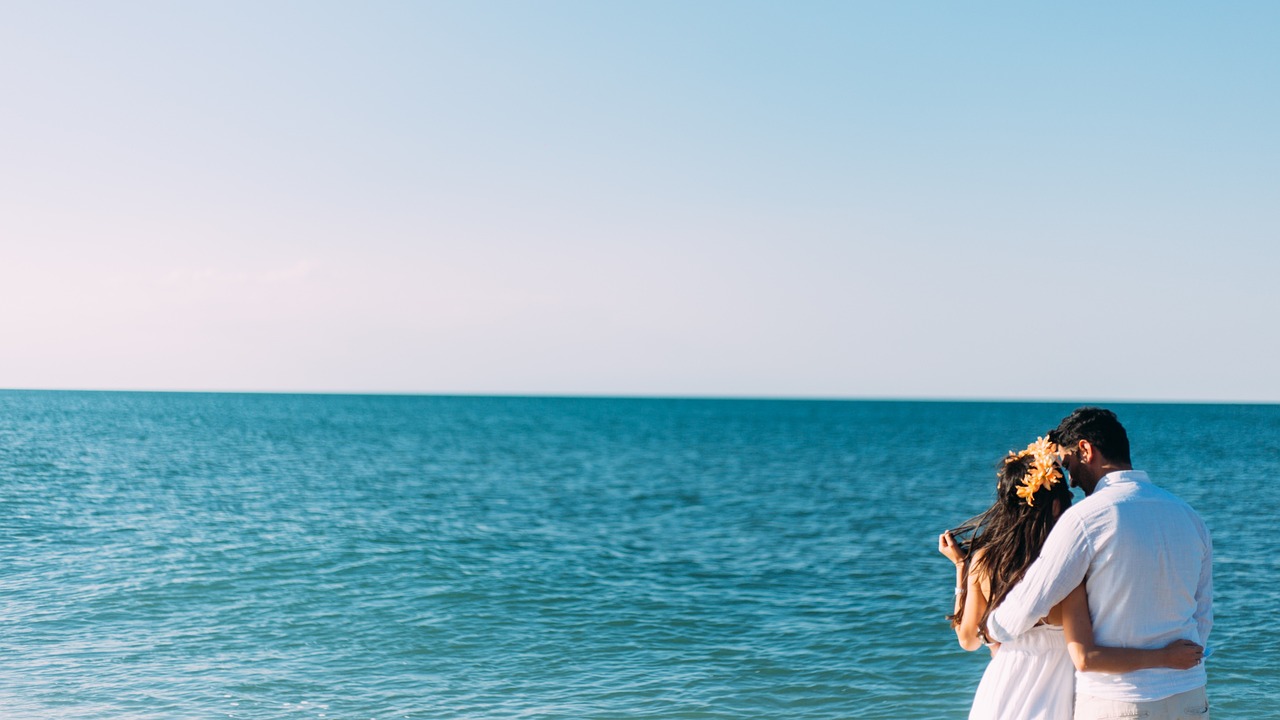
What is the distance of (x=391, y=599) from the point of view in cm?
1648

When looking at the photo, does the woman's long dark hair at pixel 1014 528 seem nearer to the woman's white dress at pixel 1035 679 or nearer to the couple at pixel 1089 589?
the couple at pixel 1089 589

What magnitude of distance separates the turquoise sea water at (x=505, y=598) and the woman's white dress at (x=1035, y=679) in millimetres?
6415

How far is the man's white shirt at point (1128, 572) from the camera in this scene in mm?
3939

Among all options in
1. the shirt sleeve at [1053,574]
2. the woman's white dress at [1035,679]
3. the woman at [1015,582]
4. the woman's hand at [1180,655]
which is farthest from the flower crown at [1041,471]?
the woman's hand at [1180,655]

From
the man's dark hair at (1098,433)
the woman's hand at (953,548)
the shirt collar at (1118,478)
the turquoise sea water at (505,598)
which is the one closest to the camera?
the shirt collar at (1118,478)

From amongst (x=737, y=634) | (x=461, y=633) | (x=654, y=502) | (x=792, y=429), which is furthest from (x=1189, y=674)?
(x=792, y=429)

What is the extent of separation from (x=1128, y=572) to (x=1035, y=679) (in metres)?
0.78

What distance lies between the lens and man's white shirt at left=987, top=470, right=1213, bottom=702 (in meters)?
3.94

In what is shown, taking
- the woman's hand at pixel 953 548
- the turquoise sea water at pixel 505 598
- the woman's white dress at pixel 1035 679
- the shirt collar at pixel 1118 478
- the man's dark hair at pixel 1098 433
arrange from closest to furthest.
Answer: the shirt collar at pixel 1118 478
the man's dark hair at pixel 1098 433
the woman's white dress at pixel 1035 679
the woman's hand at pixel 953 548
the turquoise sea water at pixel 505 598

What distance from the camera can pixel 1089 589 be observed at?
160 inches

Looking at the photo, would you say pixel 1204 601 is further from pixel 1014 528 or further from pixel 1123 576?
pixel 1014 528

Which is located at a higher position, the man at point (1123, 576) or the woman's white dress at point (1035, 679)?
the man at point (1123, 576)

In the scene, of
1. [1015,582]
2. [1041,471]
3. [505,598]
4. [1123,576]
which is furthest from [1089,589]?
[505,598]

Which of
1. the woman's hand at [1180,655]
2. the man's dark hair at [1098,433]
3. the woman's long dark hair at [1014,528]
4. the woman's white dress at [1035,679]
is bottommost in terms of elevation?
the woman's white dress at [1035,679]
